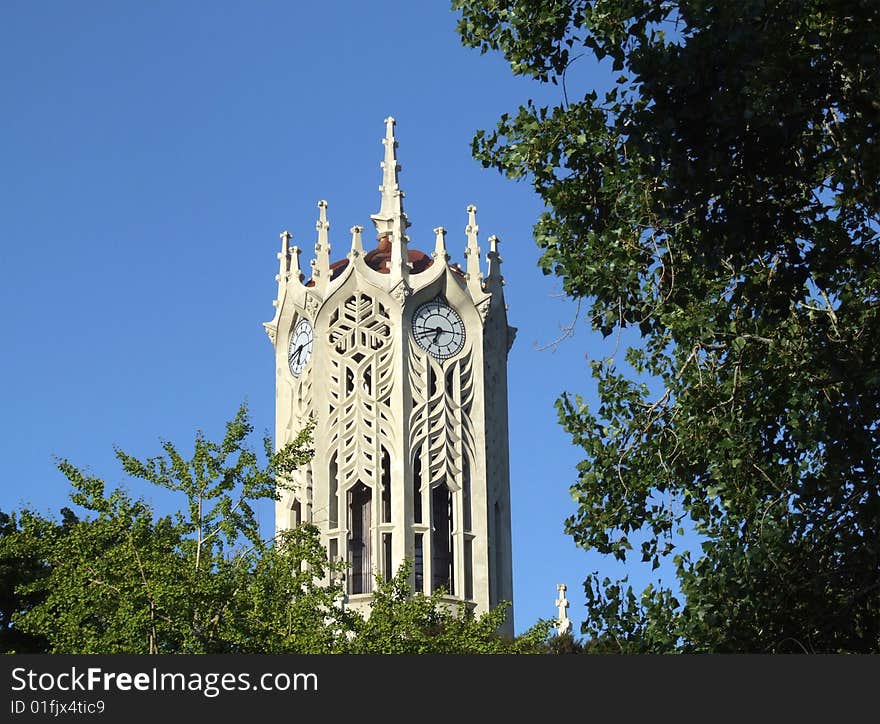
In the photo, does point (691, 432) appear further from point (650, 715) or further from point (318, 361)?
point (318, 361)

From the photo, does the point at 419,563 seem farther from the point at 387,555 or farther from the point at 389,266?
the point at 389,266

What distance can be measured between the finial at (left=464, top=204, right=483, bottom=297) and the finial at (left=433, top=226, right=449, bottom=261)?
1020 millimetres

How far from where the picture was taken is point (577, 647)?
1906 inches

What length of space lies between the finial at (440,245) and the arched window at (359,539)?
857 centimetres

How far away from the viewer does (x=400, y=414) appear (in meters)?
58.6

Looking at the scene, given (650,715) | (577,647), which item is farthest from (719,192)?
(577,647)

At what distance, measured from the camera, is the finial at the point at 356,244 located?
196 ft

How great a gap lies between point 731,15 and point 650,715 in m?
7.40

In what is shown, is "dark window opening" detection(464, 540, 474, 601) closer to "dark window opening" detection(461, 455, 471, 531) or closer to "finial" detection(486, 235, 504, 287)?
"dark window opening" detection(461, 455, 471, 531)

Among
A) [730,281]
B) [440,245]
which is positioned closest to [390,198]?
[440,245]

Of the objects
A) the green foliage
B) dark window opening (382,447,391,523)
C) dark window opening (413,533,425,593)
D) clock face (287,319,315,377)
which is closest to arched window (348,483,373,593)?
dark window opening (382,447,391,523)

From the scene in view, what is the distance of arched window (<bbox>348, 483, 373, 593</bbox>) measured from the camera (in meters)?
58.2

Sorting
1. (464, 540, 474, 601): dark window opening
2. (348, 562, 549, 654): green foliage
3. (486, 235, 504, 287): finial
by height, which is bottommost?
(348, 562, 549, 654): green foliage

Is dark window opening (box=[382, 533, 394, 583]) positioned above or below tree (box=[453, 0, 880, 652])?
above
